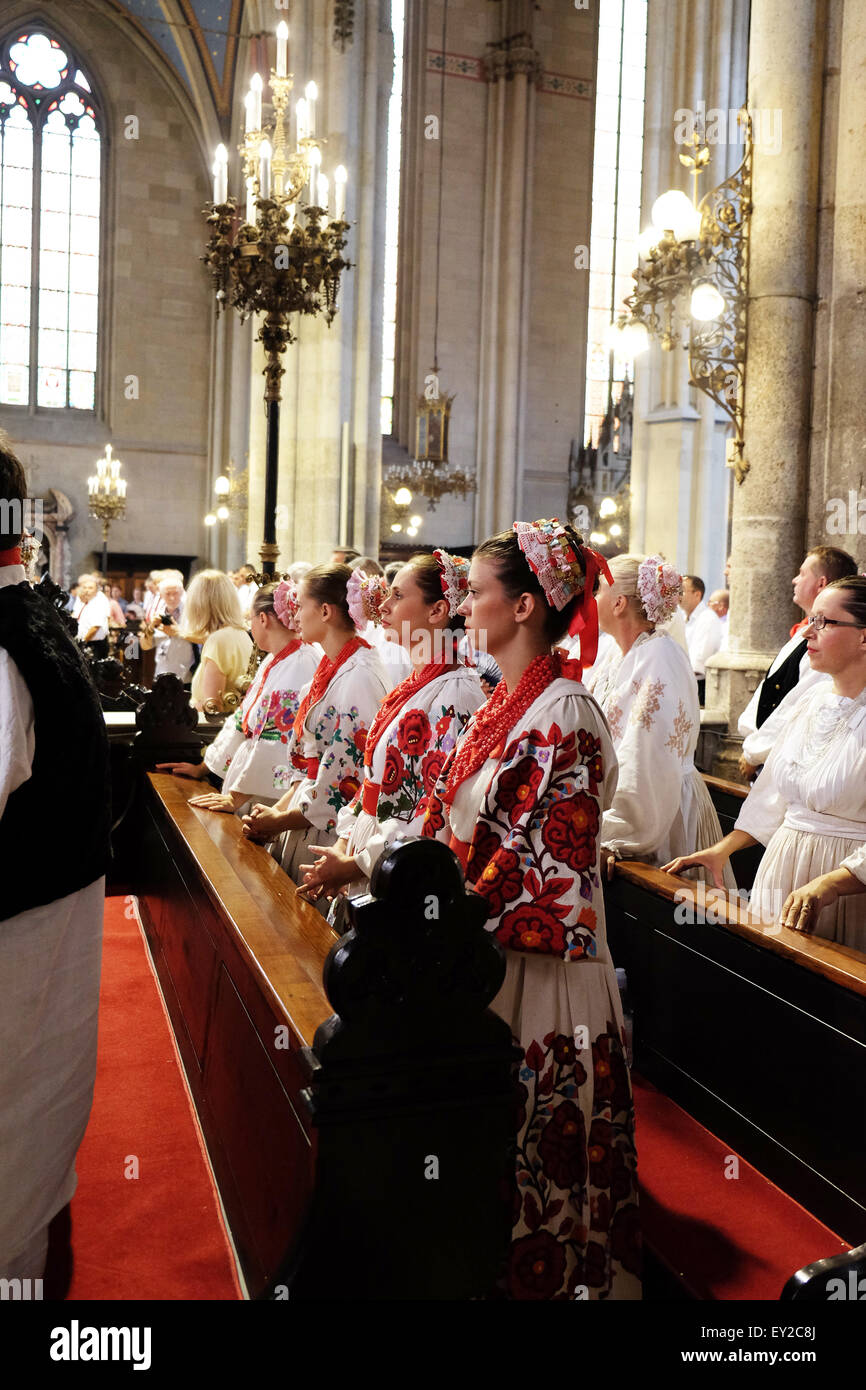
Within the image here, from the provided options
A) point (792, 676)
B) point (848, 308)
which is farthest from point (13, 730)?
point (848, 308)

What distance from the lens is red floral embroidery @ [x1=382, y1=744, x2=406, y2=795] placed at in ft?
8.91

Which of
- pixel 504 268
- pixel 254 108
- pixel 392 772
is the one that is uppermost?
pixel 504 268

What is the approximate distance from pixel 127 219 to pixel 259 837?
2007 cm

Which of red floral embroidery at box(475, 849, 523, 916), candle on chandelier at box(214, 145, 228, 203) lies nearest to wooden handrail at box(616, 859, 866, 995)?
red floral embroidery at box(475, 849, 523, 916)

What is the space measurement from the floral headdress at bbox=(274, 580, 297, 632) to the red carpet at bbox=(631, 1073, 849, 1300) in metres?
2.22

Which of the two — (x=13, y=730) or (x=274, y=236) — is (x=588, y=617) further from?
(x=274, y=236)

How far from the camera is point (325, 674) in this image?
3576mm

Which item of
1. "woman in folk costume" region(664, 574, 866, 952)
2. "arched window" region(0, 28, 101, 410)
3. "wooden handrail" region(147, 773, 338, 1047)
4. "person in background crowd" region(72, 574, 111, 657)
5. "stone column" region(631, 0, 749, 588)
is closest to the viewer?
"wooden handrail" region(147, 773, 338, 1047)

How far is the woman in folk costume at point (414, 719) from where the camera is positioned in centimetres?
265

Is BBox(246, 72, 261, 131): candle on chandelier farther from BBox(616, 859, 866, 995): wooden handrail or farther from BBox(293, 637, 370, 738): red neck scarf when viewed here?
BBox(616, 859, 866, 995): wooden handrail

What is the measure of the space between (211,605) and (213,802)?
1.74 m

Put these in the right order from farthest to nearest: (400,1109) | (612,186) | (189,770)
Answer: (612,186) → (189,770) → (400,1109)
